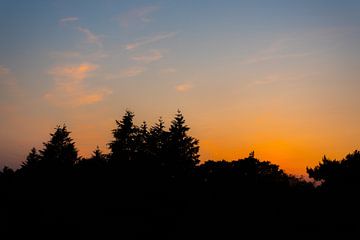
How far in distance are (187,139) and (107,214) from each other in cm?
2368

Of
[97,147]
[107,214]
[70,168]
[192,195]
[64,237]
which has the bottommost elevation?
[64,237]

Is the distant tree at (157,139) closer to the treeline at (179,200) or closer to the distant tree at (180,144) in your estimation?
the distant tree at (180,144)

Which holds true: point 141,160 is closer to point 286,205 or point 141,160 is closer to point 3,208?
point 3,208

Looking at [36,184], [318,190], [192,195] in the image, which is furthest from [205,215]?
[36,184]

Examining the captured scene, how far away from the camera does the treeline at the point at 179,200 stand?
18.0m

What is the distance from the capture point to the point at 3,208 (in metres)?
27.1

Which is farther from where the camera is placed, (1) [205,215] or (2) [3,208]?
(2) [3,208]

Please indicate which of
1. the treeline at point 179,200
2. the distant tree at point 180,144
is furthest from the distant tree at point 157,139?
the treeline at point 179,200

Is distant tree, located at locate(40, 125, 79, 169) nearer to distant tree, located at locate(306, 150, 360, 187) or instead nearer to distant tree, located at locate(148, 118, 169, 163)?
distant tree, located at locate(148, 118, 169, 163)

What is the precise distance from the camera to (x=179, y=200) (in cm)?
2262

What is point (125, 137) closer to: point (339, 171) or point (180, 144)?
point (180, 144)

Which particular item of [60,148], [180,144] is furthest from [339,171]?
[60,148]

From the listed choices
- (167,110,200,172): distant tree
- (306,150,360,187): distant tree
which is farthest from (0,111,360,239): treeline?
(167,110,200,172): distant tree

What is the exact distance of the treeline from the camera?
1798 cm
